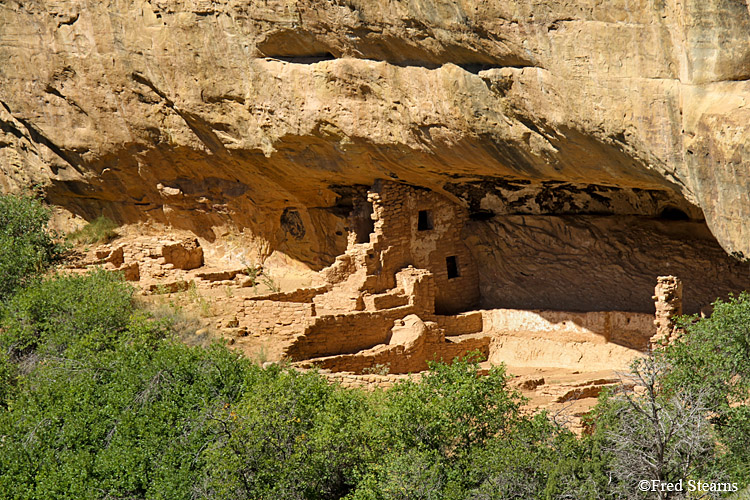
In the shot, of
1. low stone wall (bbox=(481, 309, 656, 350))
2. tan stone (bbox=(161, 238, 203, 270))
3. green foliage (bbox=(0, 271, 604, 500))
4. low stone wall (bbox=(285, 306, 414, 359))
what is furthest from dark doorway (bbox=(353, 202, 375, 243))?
green foliage (bbox=(0, 271, 604, 500))

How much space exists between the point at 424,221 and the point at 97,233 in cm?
639

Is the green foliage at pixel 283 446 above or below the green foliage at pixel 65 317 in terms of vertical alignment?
below

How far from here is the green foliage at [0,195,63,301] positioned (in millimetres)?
20516

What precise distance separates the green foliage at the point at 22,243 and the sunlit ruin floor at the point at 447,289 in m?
0.71

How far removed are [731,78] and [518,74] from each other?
2813 mm

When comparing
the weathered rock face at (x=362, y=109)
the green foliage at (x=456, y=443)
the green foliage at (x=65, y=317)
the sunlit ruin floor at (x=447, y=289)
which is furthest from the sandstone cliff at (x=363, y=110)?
the green foliage at (x=456, y=443)

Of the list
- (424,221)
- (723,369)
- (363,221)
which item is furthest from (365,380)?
(723,369)

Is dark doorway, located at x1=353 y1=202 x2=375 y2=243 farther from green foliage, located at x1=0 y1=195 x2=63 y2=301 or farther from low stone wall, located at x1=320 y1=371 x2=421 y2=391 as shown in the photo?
green foliage, located at x1=0 y1=195 x2=63 y2=301

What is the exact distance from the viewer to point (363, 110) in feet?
60.5

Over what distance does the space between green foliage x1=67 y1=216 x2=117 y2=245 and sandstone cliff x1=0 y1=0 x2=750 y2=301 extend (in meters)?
0.20

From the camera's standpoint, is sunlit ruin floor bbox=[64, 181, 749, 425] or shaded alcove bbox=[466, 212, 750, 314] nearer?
sunlit ruin floor bbox=[64, 181, 749, 425]

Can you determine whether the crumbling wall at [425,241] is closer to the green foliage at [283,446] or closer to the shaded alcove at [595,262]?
the shaded alcove at [595,262]

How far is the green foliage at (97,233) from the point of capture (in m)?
23.9

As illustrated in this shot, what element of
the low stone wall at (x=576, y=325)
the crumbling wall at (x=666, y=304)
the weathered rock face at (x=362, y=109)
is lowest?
the low stone wall at (x=576, y=325)
